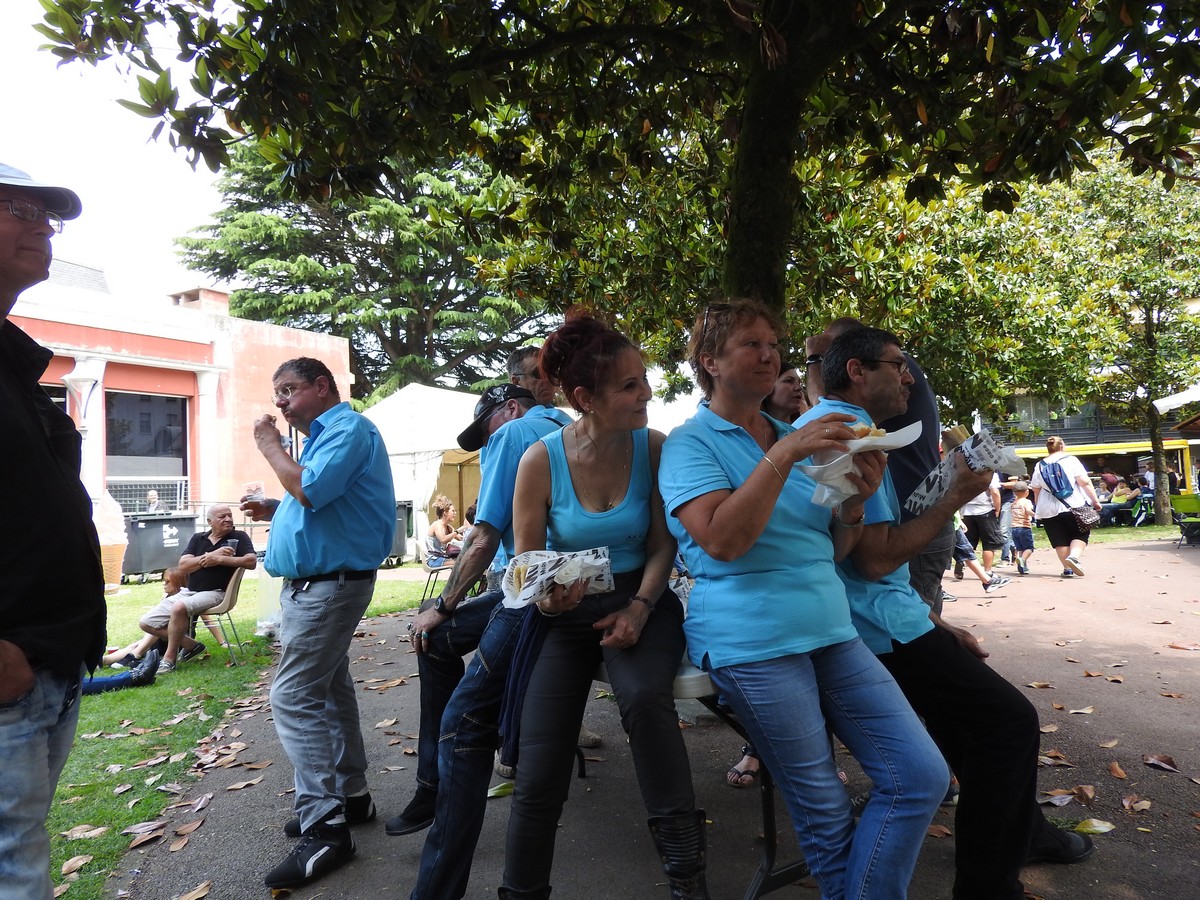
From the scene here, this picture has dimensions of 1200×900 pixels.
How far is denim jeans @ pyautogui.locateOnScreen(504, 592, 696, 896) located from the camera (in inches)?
99.0

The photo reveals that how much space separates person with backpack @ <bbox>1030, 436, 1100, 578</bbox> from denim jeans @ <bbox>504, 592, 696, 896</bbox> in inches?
430

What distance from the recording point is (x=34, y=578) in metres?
2.06

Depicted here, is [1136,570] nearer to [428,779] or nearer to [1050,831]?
[1050,831]

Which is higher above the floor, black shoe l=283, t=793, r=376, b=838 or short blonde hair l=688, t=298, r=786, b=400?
short blonde hair l=688, t=298, r=786, b=400

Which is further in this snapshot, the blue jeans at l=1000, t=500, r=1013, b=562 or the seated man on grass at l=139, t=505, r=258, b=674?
the blue jeans at l=1000, t=500, r=1013, b=562

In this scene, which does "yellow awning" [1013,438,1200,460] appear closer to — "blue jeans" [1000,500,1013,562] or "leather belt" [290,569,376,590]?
"blue jeans" [1000,500,1013,562]

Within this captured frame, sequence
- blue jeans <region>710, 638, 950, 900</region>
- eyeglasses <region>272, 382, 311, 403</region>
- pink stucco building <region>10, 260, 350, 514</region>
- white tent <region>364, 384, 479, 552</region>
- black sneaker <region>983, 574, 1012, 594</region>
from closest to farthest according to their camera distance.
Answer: blue jeans <region>710, 638, 950, 900</region>, eyeglasses <region>272, 382, 311, 403</region>, black sneaker <region>983, 574, 1012, 594</region>, white tent <region>364, 384, 479, 552</region>, pink stucco building <region>10, 260, 350, 514</region>

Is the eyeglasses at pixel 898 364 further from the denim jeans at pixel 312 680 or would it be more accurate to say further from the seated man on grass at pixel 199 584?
the seated man on grass at pixel 199 584

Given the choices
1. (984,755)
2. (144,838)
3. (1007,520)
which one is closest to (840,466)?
(984,755)

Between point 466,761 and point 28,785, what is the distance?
1312mm

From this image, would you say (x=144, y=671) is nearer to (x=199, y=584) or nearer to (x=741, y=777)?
(x=199, y=584)

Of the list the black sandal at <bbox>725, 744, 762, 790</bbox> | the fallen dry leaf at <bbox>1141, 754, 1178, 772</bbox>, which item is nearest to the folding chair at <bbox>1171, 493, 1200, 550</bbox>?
the fallen dry leaf at <bbox>1141, 754, 1178, 772</bbox>

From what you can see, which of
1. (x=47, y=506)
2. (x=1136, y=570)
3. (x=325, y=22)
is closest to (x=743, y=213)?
(x=325, y=22)

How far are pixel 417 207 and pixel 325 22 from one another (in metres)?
3.00
